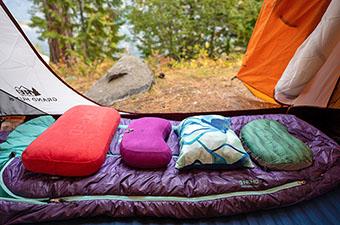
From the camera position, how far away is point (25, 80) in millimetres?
1645

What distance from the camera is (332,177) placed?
3.90 ft

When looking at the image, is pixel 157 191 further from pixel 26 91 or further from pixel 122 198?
pixel 26 91

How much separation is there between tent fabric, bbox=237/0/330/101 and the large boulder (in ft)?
3.22

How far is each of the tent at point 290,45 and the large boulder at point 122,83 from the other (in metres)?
0.98

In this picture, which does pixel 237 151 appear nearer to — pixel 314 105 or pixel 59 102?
pixel 314 105

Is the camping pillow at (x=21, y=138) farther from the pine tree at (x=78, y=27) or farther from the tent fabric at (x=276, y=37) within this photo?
the pine tree at (x=78, y=27)

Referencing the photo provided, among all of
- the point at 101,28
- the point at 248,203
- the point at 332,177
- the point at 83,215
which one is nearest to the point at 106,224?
the point at 83,215

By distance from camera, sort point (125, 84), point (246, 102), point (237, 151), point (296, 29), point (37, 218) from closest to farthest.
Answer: point (37, 218)
point (237, 151)
point (296, 29)
point (246, 102)
point (125, 84)

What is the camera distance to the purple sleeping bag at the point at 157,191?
1.02 meters

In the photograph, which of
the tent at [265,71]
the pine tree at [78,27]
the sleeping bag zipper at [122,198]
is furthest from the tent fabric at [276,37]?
the pine tree at [78,27]

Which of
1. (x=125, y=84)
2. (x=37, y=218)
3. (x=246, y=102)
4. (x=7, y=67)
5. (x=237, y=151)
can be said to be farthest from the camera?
(x=125, y=84)

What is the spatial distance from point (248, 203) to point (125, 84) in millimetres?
1745

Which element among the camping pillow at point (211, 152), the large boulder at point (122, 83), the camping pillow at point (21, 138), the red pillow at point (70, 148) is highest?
the camping pillow at point (211, 152)

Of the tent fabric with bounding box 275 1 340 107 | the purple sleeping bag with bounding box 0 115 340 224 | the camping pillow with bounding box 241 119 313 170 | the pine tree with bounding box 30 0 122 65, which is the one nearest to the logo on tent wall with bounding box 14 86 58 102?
the purple sleeping bag with bounding box 0 115 340 224
